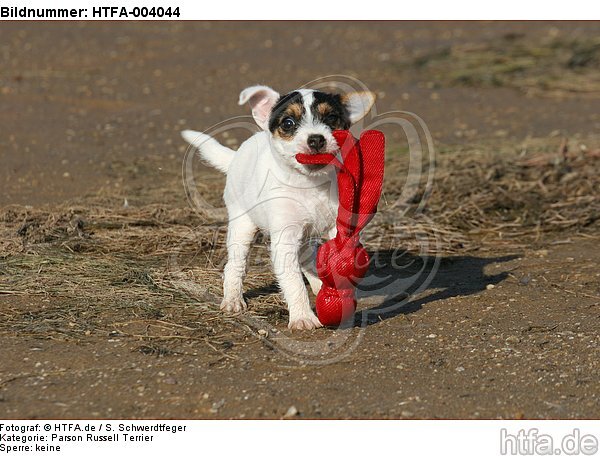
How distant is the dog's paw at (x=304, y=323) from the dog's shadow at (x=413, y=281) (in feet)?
0.96

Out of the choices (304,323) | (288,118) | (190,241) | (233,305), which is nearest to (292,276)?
(304,323)

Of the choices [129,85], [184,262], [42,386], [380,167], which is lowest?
[42,386]

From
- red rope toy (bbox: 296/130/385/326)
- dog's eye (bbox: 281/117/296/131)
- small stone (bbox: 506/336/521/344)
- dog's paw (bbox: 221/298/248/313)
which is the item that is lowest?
small stone (bbox: 506/336/521/344)

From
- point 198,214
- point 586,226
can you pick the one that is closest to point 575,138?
point 586,226

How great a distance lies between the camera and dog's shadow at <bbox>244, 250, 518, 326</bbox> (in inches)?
271

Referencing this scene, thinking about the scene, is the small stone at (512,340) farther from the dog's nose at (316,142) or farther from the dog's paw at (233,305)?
the dog's paw at (233,305)

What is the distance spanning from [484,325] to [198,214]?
3161 mm

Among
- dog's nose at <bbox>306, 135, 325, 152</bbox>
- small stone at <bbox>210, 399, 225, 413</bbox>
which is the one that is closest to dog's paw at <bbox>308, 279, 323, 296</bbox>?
dog's nose at <bbox>306, 135, 325, 152</bbox>

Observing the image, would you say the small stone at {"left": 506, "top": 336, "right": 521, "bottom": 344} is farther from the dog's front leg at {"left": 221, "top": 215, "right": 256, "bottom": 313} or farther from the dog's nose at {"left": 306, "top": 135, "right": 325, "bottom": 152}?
the dog's front leg at {"left": 221, "top": 215, "right": 256, "bottom": 313}

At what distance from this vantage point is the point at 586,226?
28.6 feet

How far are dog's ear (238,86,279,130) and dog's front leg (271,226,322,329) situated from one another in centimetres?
72

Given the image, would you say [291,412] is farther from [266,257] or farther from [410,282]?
[266,257]

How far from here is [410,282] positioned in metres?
7.47

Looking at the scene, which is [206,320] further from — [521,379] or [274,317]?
[521,379]
